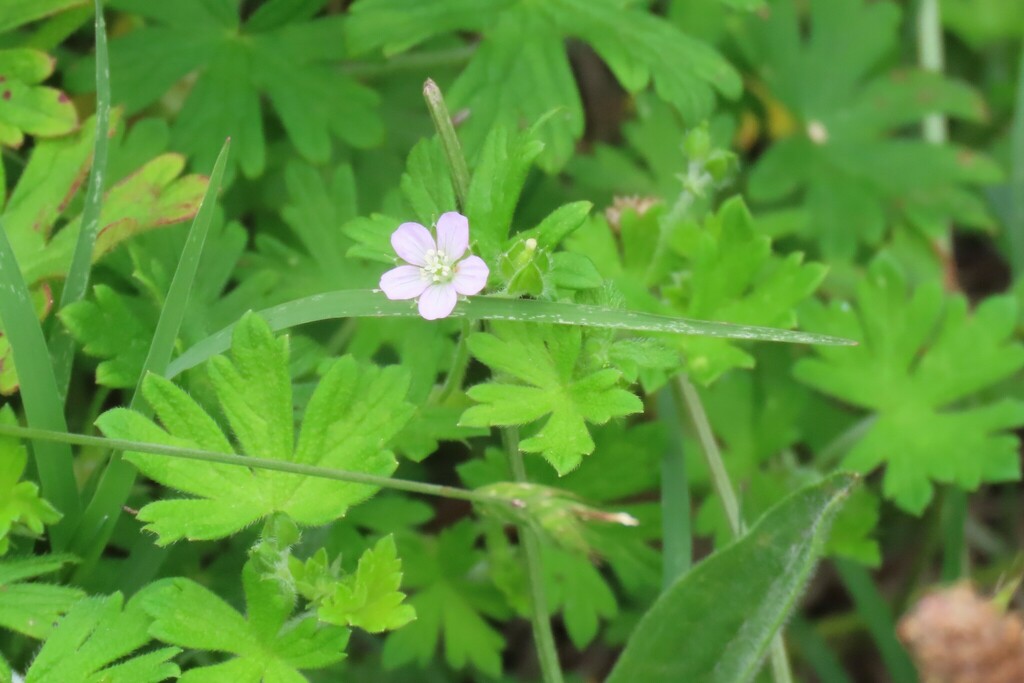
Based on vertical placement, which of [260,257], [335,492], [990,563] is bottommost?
[990,563]

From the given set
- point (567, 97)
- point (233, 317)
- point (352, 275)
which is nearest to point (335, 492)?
point (233, 317)

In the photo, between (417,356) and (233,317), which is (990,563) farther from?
(233,317)

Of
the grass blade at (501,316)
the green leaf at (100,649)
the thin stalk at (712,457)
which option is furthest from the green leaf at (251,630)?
the thin stalk at (712,457)

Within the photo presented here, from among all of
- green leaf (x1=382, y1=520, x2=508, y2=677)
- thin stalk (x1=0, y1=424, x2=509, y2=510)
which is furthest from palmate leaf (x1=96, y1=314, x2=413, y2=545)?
green leaf (x1=382, y1=520, x2=508, y2=677)

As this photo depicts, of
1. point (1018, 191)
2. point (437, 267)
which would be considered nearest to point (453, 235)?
point (437, 267)

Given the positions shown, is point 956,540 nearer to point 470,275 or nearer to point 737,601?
point 737,601

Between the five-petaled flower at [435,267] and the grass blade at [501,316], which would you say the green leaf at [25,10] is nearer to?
the grass blade at [501,316]
